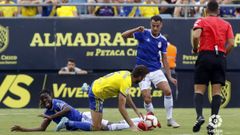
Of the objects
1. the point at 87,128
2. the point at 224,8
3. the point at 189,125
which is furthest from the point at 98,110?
the point at 224,8

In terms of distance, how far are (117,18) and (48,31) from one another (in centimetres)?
219

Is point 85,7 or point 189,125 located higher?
point 85,7

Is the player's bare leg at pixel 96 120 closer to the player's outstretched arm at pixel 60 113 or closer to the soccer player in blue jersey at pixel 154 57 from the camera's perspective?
the player's outstretched arm at pixel 60 113

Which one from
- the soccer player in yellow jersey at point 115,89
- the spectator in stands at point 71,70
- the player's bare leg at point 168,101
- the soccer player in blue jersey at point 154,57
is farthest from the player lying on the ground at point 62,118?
the spectator in stands at point 71,70

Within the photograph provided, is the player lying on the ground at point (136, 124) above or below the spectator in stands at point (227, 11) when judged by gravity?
below

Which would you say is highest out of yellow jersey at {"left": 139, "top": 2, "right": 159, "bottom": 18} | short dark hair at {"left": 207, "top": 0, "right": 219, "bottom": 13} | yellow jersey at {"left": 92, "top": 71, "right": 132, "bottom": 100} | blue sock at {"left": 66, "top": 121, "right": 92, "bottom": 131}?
short dark hair at {"left": 207, "top": 0, "right": 219, "bottom": 13}

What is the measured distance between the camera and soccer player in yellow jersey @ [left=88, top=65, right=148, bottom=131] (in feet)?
48.7

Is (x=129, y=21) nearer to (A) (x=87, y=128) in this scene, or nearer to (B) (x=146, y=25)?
(B) (x=146, y=25)

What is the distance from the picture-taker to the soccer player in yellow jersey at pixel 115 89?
14.8 metres

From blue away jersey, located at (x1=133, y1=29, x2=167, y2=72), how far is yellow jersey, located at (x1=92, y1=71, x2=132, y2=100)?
2113 millimetres

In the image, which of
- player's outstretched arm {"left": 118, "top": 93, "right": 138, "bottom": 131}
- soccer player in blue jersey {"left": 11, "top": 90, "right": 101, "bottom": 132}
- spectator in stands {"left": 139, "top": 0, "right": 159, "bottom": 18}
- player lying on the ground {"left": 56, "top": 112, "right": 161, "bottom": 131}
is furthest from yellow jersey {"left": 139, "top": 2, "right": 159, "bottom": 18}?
player's outstretched arm {"left": 118, "top": 93, "right": 138, "bottom": 131}

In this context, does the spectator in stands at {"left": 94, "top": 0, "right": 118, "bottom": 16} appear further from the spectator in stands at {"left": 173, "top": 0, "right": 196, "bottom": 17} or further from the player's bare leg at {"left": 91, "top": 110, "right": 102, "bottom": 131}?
the player's bare leg at {"left": 91, "top": 110, "right": 102, "bottom": 131}

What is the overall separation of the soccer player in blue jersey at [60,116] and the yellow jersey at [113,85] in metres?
0.75

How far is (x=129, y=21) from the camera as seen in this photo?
84.4 feet
